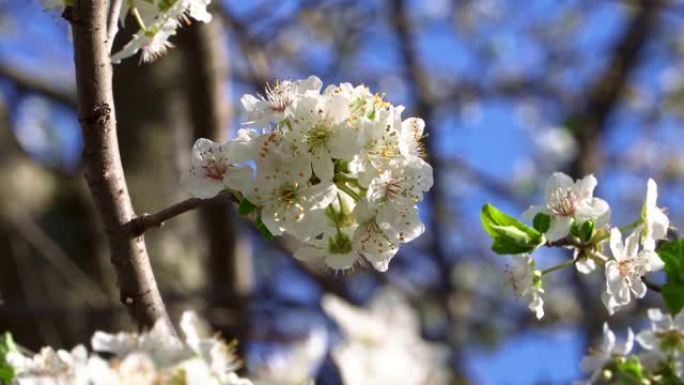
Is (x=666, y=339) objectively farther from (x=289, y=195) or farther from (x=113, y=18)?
(x=113, y=18)

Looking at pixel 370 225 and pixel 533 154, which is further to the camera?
pixel 533 154

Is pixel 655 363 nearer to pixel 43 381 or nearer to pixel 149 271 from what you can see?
pixel 149 271

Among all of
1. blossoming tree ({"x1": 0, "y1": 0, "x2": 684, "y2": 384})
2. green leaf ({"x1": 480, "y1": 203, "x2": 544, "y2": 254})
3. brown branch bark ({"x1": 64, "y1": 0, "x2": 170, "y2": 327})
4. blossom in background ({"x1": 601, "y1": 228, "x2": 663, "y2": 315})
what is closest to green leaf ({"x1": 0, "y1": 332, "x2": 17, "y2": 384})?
blossoming tree ({"x1": 0, "y1": 0, "x2": 684, "y2": 384})

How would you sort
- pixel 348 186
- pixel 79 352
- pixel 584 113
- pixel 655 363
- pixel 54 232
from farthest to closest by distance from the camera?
1. pixel 584 113
2. pixel 54 232
3. pixel 655 363
4. pixel 348 186
5. pixel 79 352

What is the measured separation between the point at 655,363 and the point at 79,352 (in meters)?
0.89

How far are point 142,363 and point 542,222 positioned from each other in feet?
2.08

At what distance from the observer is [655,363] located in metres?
1.53

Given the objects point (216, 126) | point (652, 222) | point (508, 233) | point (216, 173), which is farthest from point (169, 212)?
point (216, 126)

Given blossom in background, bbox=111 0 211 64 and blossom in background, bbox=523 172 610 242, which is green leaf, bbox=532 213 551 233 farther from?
blossom in background, bbox=111 0 211 64

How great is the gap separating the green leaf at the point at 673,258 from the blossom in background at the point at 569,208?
10 cm

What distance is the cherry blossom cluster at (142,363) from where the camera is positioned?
40.9 inches

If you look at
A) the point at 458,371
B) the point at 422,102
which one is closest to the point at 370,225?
the point at 458,371

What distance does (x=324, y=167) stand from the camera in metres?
1.28

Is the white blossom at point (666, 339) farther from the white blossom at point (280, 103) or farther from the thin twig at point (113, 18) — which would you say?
the thin twig at point (113, 18)
